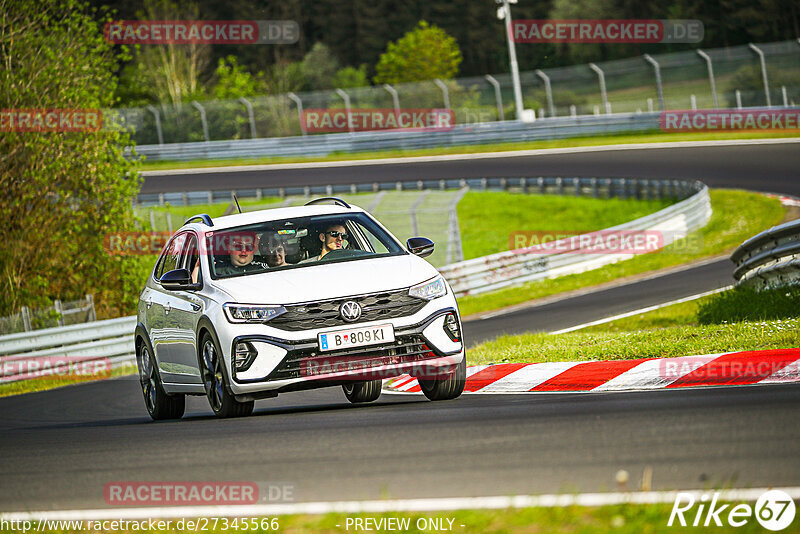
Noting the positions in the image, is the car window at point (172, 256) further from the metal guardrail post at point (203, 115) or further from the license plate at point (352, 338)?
the metal guardrail post at point (203, 115)

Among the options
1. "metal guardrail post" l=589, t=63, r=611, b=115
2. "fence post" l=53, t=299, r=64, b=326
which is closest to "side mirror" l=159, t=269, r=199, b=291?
"fence post" l=53, t=299, r=64, b=326

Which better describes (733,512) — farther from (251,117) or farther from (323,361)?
(251,117)

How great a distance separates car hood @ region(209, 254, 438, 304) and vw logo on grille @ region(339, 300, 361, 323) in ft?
0.25

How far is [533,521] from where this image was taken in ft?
14.3

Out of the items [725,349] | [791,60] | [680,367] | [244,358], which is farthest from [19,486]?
[791,60]

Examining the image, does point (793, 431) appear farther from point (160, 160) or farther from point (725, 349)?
point (160, 160)

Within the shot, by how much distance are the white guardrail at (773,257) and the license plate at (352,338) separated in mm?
5161

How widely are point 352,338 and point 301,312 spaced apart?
416 mm

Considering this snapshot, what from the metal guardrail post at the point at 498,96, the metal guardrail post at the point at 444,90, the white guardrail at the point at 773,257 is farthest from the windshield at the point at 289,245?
the metal guardrail post at the point at 444,90

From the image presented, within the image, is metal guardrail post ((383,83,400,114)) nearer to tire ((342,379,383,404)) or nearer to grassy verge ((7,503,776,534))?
tire ((342,379,383,404))

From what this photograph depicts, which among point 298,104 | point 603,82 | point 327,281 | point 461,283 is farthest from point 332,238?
point 298,104

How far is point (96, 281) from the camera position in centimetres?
2398

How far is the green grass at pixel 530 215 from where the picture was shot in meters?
32.3

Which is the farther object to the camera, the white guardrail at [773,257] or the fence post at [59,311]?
the fence post at [59,311]
